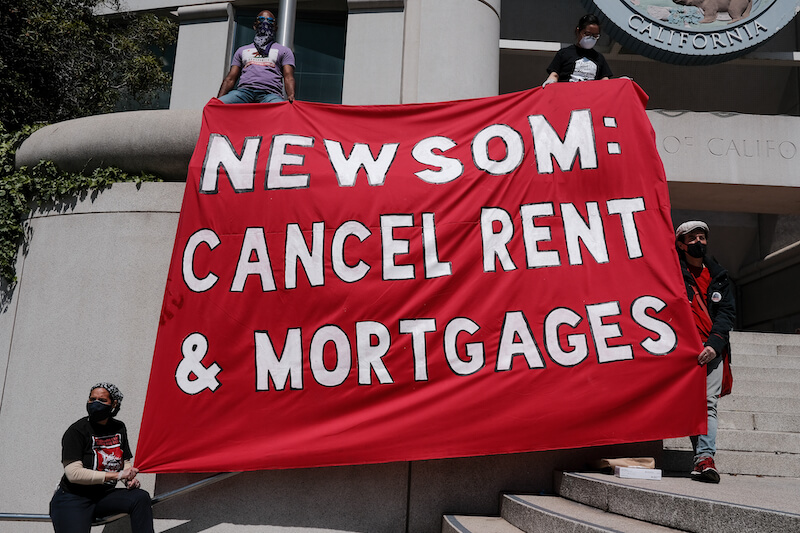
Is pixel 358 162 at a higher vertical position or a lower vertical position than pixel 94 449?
higher

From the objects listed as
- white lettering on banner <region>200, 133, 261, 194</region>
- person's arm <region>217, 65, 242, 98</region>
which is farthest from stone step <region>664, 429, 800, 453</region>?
person's arm <region>217, 65, 242, 98</region>

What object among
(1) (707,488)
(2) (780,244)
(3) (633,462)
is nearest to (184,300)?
(3) (633,462)

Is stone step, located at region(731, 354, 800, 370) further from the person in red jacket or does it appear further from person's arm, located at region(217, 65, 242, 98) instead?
person's arm, located at region(217, 65, 242, 98)

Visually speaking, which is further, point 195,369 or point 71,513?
point 195,369

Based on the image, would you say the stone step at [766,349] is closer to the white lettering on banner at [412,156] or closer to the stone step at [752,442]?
the stone step at [752,442]

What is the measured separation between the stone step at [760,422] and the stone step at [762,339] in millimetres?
2479

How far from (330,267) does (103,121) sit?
8.87 feet

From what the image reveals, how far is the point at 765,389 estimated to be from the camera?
649 centimetres

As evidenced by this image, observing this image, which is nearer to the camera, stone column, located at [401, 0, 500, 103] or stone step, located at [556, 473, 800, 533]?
stone step, located at [556, 473, 800, 533]

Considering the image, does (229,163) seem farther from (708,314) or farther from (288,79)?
(708,314)

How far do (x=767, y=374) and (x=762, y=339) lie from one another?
1540mm

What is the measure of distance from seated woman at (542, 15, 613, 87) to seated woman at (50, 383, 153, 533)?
436cm

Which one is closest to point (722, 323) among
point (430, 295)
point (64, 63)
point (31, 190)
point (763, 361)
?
point (430, 295)

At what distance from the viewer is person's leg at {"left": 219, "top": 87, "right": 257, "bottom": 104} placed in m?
6.09
